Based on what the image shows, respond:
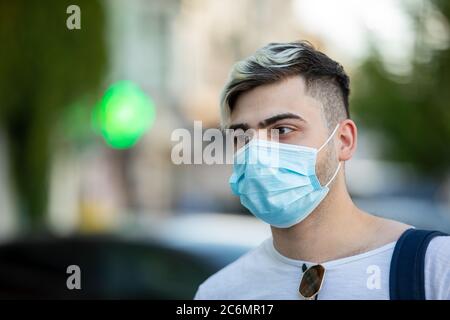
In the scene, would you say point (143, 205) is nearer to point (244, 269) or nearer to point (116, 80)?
point (116, 80)

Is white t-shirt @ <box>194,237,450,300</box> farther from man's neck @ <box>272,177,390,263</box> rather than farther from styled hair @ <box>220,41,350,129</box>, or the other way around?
styled hair @ <box>220,41,350,129</box>

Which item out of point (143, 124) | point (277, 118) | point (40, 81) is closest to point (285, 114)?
point (277, 118)

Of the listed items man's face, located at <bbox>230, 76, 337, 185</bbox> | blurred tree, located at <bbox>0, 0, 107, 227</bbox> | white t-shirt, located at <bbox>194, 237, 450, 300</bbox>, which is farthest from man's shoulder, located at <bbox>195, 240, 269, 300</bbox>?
blurred tree, located at <bbox>0, 0, 107, 227</bbox>

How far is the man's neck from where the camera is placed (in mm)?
2168

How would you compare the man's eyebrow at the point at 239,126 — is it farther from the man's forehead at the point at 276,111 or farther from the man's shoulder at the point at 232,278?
the man's shoulder at the point at 232,278

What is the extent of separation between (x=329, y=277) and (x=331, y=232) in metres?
0.15

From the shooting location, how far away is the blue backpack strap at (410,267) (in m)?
1.89

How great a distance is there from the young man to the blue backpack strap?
0.05 meters

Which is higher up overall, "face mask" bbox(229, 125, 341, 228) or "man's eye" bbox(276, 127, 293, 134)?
"man's eye" bbox(276, 127, 293, 134)

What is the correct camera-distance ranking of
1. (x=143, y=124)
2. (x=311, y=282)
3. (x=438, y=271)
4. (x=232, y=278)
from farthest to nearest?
(x=143, y=124) → (x=232, y=278) → (x=311, y=282) → (x=438, y=271)

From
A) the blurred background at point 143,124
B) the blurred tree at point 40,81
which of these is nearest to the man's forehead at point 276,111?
the blurred background at point 143,124

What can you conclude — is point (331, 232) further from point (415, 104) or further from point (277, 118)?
point (415, 104)

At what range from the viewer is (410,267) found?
192 cm

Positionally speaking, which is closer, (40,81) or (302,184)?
(302,184)
